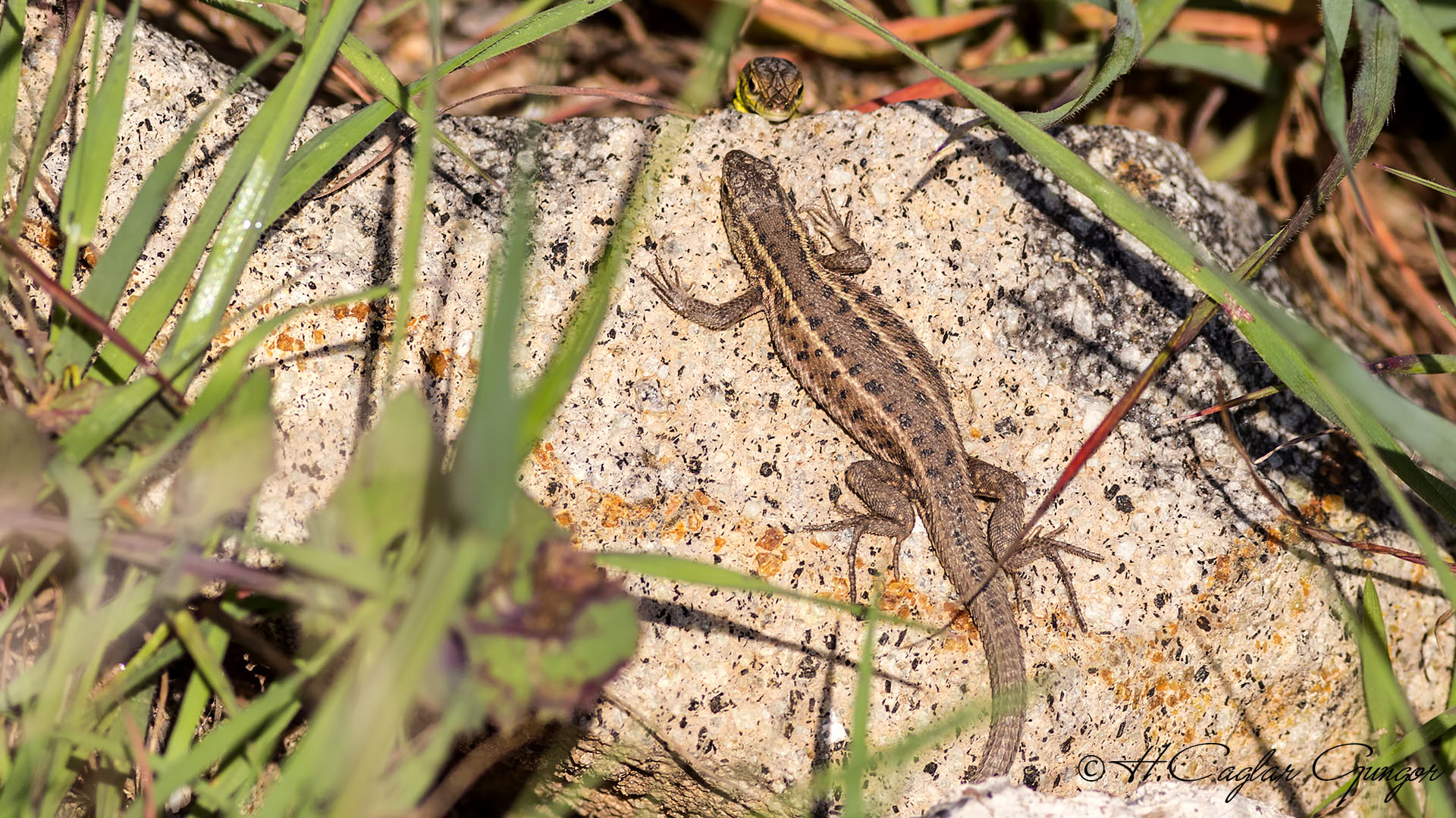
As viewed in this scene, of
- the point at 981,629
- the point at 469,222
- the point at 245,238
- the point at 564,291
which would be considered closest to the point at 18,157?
the point at 245,238

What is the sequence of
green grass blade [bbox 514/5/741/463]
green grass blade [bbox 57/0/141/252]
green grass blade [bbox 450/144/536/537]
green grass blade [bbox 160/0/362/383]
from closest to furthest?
green grass blade [bbox 450/144/536/537], green grass blade [bbox 514/5/741/463], green grass blade [bbox 160/0/362/383], green grass blade [bbox 57/0/141/252]

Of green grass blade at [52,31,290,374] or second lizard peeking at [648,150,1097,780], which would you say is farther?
second lizard peeking at [648,150,1097,780]

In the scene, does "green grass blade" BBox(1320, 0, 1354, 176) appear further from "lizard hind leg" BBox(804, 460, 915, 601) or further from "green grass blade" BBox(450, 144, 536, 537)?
"green grass blade" BBox(450, 144, 536, 537)

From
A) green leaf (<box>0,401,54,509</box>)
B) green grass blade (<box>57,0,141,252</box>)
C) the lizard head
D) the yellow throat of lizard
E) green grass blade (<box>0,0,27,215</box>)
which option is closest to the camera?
green leaf (<box>0,401,54,509</box>)

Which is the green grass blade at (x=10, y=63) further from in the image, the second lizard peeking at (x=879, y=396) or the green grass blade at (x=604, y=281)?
the second lizard peeking at (x=879, y=396)

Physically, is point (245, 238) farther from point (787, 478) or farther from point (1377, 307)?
point (1377, 307)

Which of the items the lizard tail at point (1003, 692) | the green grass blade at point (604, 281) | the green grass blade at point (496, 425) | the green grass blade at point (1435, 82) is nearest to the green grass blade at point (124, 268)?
the green grass blade at point (604, 281)

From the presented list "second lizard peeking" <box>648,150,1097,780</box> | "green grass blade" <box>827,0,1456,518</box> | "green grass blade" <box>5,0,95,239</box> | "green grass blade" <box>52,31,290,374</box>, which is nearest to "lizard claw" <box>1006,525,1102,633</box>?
"second lizard peeking" <box>648,150,1097,780</box>

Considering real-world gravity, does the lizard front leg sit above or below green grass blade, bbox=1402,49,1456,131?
below
